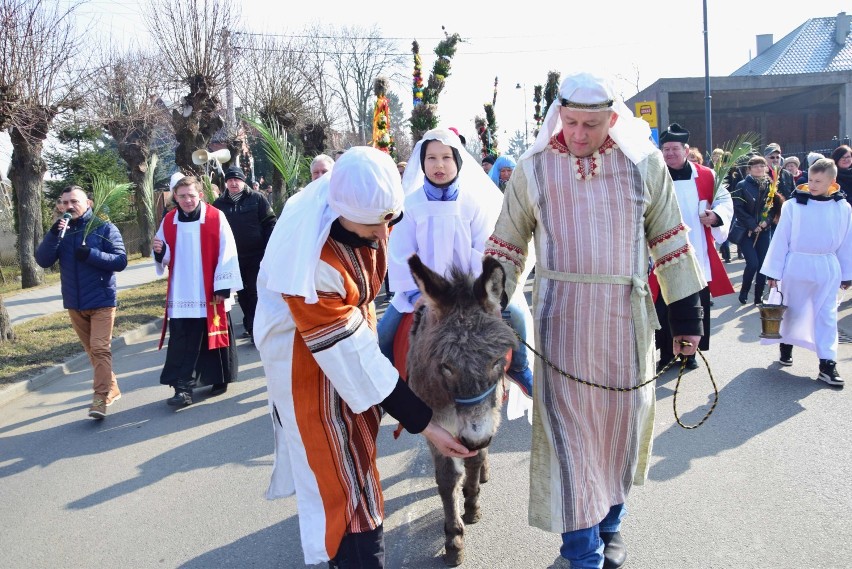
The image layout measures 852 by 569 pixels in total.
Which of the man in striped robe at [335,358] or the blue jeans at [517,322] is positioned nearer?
the man in striped robe at [335,358]

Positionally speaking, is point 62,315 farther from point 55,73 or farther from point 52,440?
point 52,440

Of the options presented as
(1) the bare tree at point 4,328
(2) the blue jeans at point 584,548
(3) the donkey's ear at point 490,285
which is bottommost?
(2) the blue jeans at point 584,548

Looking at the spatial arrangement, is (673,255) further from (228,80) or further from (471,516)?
(228,80)

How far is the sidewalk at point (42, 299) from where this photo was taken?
39.9 feet

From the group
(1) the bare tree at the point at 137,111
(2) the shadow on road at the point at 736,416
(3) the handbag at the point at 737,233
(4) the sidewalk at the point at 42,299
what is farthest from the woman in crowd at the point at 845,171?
(1) the bare tree at the point at 137,111

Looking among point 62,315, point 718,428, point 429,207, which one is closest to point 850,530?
point 718,428

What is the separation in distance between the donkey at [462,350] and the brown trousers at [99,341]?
4280mm

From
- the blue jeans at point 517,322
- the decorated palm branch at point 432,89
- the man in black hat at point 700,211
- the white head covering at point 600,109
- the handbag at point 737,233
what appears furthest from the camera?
the handbag at point 737,233

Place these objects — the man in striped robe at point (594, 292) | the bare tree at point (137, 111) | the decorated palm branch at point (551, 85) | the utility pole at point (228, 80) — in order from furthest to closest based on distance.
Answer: the bare tree at point (137, 111) < the utility pole at point (228, 80) < the decorated palm branch at point (551, 85) < the man in striped robe at point (594, 292)

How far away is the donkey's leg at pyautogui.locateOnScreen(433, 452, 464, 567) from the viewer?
329 centimetres

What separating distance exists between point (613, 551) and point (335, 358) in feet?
6.44

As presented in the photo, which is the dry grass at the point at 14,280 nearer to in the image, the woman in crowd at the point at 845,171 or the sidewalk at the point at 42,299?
the sidewalk at the point at 42,299

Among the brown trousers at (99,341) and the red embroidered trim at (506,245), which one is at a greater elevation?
the red embroidered trim at (506,245)

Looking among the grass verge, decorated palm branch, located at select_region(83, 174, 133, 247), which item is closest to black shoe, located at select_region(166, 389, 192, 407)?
decorated palm branch, located at select_region(83, 174, 133, 247)
